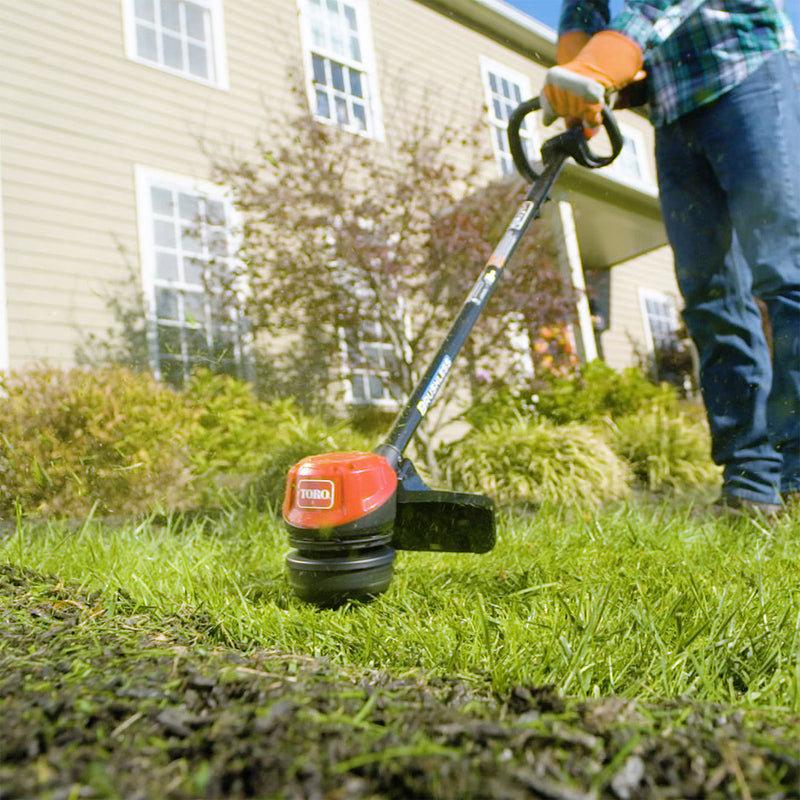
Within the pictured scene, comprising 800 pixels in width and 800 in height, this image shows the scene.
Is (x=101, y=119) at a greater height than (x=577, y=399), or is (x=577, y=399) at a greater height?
(x=101, y=119)

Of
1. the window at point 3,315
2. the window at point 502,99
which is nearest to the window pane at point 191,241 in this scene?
the window at point 3,315

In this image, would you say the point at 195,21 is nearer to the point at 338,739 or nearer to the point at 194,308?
the point at 194,308

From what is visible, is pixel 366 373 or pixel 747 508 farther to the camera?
pixel 366 373

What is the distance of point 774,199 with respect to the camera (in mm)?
2148

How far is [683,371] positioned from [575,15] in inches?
348

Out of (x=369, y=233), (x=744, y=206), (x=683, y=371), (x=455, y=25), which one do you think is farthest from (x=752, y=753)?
(x=683, y=371)

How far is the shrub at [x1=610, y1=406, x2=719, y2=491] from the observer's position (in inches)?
183

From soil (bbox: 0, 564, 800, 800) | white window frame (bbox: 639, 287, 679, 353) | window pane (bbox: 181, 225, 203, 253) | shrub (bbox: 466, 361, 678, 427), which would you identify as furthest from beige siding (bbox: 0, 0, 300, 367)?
white window frame (bbox: 639, 287, 679, 353)

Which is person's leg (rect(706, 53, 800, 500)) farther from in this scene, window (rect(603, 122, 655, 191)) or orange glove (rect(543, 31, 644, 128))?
window (rect(603, 122, 655, 191))

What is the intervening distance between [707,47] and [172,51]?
4094 millimetres

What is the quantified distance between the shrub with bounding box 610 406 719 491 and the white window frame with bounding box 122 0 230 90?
3996 mm

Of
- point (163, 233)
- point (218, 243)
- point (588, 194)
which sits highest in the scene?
point (588, 194)

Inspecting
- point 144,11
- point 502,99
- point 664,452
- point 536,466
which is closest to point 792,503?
point 536,466

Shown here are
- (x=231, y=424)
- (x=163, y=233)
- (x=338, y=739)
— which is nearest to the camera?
(x=338, y=739)
